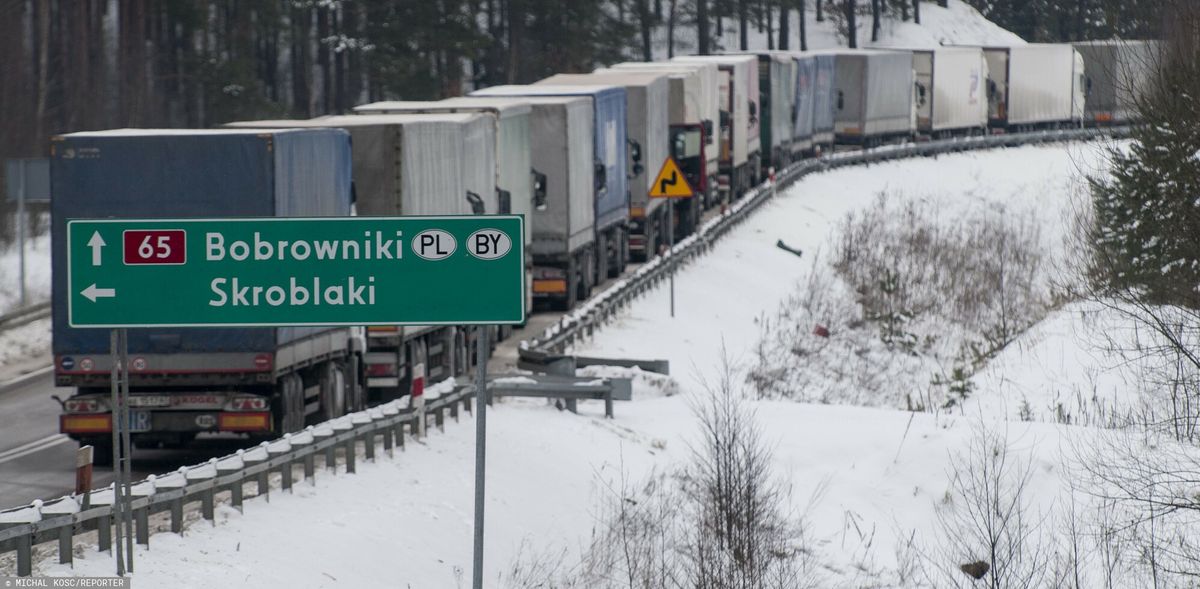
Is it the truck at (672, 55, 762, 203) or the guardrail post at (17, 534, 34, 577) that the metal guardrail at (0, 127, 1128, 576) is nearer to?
the guardrail post at (17, 534, 34, 577)

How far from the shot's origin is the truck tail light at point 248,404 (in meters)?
17.5

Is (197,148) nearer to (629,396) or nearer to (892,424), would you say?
(629,396)

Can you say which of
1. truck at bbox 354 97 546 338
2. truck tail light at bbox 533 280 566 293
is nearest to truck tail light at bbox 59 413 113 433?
truck at bbox 354 97 546 338

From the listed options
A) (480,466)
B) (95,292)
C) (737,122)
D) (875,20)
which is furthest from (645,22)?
(480,466)

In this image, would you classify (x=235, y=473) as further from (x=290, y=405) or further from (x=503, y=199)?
(x=503, y=199)

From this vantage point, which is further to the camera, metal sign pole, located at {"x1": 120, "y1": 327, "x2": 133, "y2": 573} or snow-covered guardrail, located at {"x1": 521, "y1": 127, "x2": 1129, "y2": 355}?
snow-covered guardrail, located at {"x1": 521, "y1": 127, "x2": 1129, "y2": 355}

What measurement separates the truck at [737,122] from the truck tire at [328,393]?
30.7 metres

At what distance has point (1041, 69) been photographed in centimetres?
7781

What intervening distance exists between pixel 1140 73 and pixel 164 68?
58.0 metres

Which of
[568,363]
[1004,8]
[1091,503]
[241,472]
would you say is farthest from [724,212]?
[1004,8]

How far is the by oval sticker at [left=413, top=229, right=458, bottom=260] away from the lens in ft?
31.7

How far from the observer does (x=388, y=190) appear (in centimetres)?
2150

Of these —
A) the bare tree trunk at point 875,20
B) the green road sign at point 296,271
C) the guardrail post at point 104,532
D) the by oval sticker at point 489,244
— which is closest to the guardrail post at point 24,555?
the guardrail post at point 104,532

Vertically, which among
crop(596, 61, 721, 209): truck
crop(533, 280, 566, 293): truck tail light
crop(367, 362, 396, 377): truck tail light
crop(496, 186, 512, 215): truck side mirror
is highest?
crop(596, 61, 721, 209): truck
